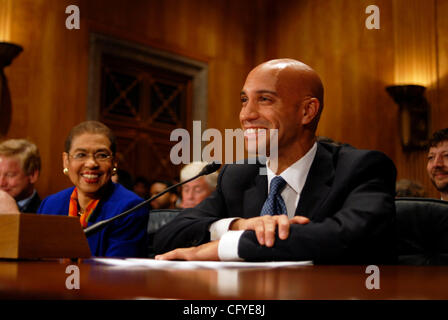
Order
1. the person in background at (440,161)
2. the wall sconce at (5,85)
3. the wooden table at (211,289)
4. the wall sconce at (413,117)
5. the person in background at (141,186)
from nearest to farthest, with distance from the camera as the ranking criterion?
the wooden table at (211,289)
the person in background at (440,161)
the wall sconce at (5,85)
the wall sconce at (413,117)
the person in background at (141,186)

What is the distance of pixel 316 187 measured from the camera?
4.96 ft

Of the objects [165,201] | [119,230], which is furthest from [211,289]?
[165,201]

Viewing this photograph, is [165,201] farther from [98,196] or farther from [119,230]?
[119,230]

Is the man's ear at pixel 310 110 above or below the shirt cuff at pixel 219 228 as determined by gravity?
above

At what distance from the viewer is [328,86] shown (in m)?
6.77

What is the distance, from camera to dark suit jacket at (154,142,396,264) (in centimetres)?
124

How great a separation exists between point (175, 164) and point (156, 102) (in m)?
0.82

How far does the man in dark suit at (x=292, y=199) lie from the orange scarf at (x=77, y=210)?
0.57 metres

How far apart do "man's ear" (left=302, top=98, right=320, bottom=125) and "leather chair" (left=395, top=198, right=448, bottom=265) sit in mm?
459

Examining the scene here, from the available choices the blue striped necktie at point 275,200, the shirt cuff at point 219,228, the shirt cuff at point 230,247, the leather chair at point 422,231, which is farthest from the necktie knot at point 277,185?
the leather chair at point 422,231

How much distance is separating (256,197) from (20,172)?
6.18 ft

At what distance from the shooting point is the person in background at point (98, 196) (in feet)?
6.61

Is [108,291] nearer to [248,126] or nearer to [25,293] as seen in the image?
[25,293]

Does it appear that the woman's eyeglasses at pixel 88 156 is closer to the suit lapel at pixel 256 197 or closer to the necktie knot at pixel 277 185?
the suit lapel at pixel 256 197
